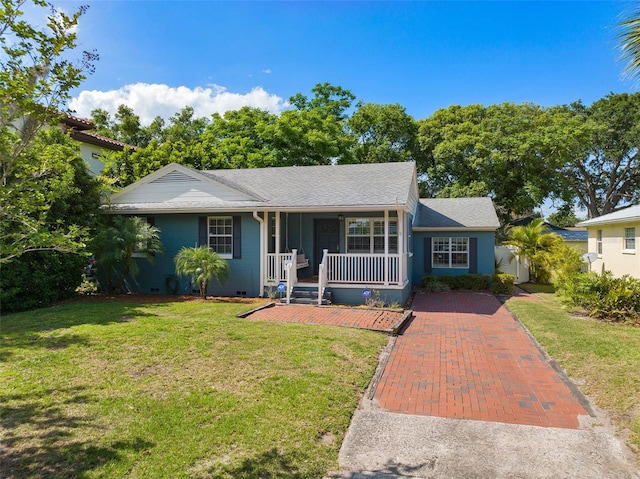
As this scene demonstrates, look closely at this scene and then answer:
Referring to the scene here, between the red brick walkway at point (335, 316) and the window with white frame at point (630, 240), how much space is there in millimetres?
10691

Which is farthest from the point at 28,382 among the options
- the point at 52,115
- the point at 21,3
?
the point at 21,3

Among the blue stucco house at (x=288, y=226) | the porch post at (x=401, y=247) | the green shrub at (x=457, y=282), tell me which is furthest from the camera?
the green shrub at (x=457, y=282)

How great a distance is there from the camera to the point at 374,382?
5848 mm

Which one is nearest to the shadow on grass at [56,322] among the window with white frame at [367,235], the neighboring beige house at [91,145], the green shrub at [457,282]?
the window with white frame at [367,235]

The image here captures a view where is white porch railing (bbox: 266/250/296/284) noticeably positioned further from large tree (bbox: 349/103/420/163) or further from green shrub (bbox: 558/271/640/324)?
large tree (bbox: 349/103/420/163)

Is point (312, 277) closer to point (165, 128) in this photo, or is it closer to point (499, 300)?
point (499, 300)

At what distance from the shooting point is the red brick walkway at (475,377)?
4918 millimetres

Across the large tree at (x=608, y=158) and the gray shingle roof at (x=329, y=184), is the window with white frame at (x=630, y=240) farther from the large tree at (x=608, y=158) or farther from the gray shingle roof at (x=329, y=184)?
the large tree at (x=608, y=158)

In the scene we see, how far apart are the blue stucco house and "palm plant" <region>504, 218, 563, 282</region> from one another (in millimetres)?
7703

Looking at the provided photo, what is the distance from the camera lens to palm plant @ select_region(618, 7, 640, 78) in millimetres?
5000

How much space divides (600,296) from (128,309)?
12516 millimetres

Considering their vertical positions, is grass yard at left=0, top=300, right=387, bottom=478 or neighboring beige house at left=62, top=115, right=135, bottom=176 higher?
neighboring beige house at left=62, top=115, right=135, bottom=176

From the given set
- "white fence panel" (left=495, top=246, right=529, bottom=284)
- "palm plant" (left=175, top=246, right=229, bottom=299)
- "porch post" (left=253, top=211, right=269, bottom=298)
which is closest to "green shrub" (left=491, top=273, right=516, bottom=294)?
"white fence panel" (left=495, top=246, right=529, bottom=284)

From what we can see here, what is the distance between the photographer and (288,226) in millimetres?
14203
